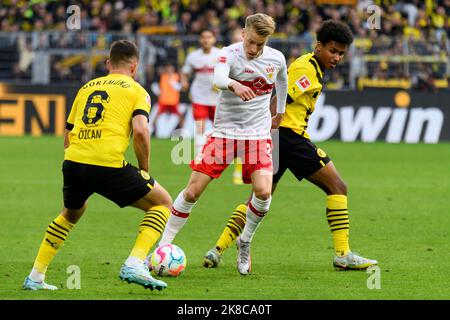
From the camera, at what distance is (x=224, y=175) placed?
19.8 meters

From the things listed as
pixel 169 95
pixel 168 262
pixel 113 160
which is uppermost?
pixel 113 160

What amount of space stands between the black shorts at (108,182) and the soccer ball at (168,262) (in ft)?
3.20

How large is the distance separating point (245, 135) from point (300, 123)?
818 millimetres

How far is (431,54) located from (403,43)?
752 mm

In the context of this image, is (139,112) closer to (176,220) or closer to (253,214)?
(176,220)

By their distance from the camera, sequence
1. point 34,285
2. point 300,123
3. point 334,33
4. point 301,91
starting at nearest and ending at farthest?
point 34,285 < point 334,33 < point 301,91 < point 300,123

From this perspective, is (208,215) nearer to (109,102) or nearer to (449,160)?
(109,102)

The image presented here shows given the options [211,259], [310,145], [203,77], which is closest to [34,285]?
[211,259]

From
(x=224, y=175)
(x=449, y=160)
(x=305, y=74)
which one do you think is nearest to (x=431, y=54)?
(x=449, y=160)

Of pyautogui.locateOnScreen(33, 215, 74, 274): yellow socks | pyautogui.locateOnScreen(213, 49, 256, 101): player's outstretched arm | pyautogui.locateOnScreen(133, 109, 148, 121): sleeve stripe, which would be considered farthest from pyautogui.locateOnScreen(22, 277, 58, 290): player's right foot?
pyautogui.locateOnScreen(213, 49, 256, 101): player's outstretched arm

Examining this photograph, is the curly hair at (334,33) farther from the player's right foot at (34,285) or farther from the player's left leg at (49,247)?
the player's right foot at (34,285)

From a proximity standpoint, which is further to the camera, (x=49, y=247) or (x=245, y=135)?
(x=245, y=135)

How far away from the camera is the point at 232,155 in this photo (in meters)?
9.43

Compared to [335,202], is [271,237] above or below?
below
